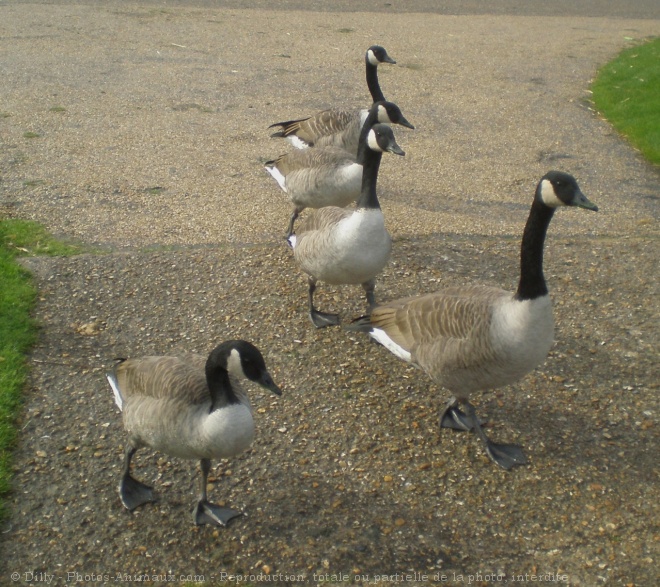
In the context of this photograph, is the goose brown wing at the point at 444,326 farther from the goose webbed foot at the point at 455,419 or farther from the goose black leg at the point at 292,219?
the goose black leg at the point at 292,219

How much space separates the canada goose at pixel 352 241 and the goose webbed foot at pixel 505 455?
5.26ft

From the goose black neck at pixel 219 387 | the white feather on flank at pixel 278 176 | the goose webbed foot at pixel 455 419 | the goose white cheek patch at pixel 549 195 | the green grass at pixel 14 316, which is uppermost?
the goose white cheek patch at pixel 549 195

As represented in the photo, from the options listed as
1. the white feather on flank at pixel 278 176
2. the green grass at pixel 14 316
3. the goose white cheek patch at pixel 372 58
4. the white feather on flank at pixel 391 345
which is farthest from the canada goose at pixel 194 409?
the goose white cheek patch at pixel 372 58

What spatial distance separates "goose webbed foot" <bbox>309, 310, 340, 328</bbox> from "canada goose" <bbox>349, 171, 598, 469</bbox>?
1037 mm

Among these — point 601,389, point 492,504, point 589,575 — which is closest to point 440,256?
point 601,389

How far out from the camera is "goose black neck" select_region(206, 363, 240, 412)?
3.72 meters

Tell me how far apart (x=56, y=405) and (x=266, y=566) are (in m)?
1.91

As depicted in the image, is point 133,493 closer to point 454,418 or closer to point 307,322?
point 454,418

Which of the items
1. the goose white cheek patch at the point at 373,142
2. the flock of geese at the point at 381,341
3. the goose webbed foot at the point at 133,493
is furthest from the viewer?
the goose white cheek patch at the point at 373,142

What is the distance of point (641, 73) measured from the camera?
11.8m

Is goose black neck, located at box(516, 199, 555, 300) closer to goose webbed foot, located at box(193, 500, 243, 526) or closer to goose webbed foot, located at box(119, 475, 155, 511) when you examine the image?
goose webbed foot, located at box(193, 500, 243, 526)

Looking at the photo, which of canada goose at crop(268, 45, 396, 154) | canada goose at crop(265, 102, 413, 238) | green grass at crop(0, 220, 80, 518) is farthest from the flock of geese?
canada goose at crop(268, 45, 396, 154)

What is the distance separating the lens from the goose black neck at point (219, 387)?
3717mm

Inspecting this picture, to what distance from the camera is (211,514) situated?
3.93 metres
